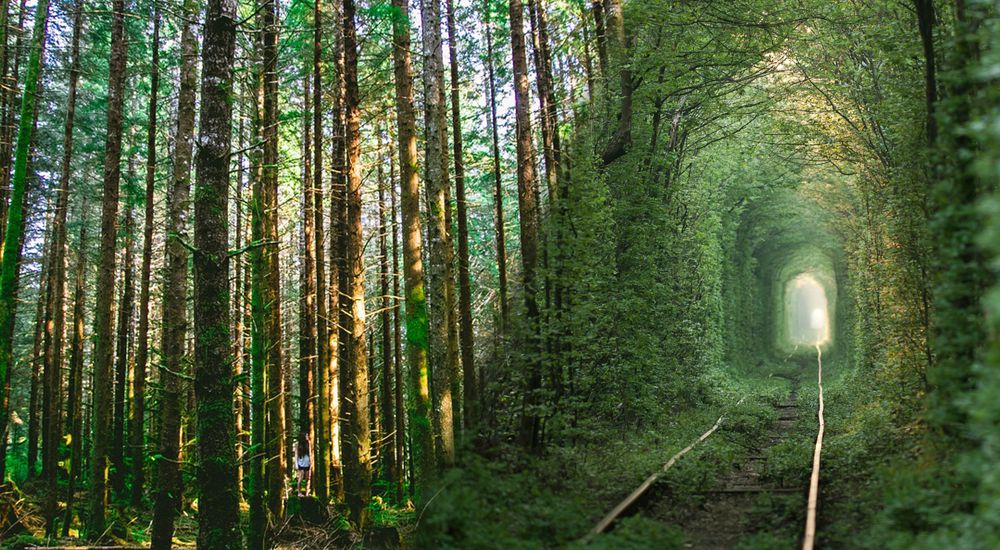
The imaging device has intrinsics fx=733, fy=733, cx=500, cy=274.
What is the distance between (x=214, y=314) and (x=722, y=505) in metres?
6.46

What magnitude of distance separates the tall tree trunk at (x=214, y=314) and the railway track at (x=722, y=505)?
14.4 feet

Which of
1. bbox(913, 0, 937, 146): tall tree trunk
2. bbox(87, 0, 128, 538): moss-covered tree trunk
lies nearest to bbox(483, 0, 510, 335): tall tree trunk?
bbox(913, 0, 937, 146): tall tree trunk

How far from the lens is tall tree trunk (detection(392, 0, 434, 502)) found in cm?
1132

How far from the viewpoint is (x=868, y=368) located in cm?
2309

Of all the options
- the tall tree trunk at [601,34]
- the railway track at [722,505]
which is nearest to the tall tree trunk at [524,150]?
the tall tree trunk at [601,34]

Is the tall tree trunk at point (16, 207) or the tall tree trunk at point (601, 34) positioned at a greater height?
the tall tree trunk at point (601, 34)

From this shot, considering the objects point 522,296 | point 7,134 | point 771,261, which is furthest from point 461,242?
point 771,261

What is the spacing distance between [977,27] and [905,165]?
16.8 feet

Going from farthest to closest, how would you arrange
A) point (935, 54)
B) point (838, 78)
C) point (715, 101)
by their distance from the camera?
point (715, 101), point (838, 78), point (935, 54)

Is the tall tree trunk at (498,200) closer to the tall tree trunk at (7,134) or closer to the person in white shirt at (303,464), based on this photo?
the person in white shirt at (303,464)

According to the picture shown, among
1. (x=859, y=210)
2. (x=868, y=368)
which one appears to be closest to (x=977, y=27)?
(x=868, y=368)

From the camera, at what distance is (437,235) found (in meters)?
11.7

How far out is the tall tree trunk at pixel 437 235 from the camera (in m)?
11.6

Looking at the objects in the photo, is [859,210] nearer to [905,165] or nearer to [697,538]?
[905,165]
